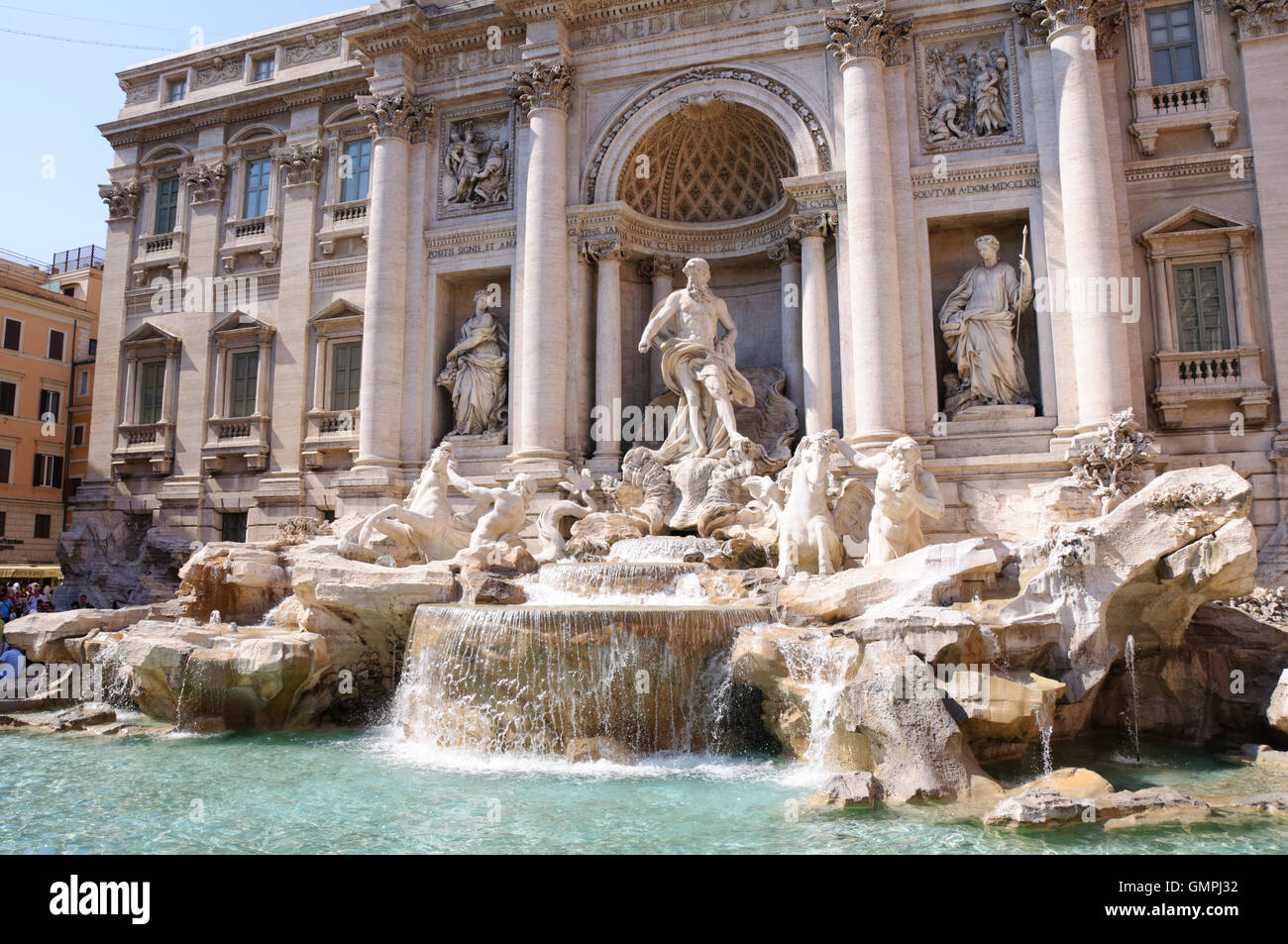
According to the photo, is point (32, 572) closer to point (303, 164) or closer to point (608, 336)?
point (303, 164)

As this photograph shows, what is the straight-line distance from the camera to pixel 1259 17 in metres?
15.2

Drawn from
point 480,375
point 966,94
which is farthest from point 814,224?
point 480,375

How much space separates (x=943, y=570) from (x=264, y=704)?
27.0 ft

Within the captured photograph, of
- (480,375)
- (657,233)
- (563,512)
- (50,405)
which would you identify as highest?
(657,233)

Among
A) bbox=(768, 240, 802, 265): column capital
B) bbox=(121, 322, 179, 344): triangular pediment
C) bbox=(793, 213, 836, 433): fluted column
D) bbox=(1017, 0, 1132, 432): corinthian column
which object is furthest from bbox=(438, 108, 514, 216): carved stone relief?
bbox=(1017, 0, 1132, 432): corinthian column

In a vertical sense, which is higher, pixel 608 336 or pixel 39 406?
pixel 39 406

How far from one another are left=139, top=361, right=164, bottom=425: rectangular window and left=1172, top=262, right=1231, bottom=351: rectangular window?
22.4 meters

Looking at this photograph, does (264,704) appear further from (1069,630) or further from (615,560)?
(1069,630)

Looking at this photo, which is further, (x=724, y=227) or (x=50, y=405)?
(x=50, y=405)

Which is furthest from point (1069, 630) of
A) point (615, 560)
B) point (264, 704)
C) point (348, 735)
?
point (264, 704)

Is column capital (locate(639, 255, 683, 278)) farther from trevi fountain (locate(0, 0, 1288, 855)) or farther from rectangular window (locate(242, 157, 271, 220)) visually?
rectangular window (locate(242, 157, 271, 220))

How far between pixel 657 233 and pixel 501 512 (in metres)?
7.79

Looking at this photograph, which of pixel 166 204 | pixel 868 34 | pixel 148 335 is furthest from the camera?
pixel 166 204

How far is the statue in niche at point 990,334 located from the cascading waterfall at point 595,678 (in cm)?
785
